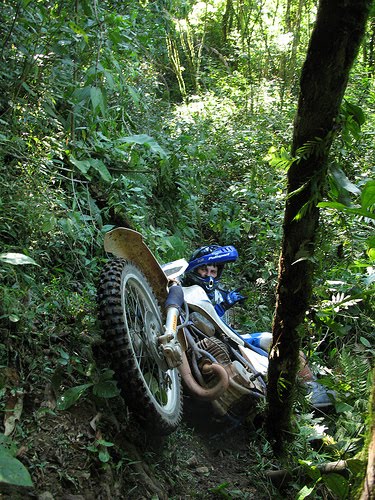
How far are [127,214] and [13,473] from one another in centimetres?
334

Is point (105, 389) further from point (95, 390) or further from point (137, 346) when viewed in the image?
point (137, 346)

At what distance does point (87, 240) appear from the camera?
13.1 feet

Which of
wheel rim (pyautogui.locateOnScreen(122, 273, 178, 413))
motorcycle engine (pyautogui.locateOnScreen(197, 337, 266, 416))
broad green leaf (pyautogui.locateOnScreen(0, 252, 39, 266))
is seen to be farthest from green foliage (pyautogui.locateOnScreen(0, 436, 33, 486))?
motorcycle engine (pyautogui.locateOnScreen(197, 337, 266, 416))

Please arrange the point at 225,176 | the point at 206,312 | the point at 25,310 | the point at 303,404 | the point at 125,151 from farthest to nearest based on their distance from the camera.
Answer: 1. the point at 225,176
2. the point at 125,151
3. the point at 206,312
4. the point at 303,404
5. the point at 25,310

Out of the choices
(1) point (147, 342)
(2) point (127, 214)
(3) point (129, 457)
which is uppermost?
(2) point (127, 214)

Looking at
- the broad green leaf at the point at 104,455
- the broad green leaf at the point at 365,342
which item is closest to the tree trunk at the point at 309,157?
the broad green leaf at the point at 104,455

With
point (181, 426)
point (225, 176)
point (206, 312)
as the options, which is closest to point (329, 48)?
point (206, 312)

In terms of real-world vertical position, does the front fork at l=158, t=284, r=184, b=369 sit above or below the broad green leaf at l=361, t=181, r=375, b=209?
below

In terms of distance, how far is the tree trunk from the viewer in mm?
2090

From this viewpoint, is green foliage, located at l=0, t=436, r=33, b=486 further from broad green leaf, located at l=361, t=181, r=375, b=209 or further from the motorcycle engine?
the motorcycle engine

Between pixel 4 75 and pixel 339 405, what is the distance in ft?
10.5

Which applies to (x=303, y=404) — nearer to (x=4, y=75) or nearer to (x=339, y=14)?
(x=339, y=14)

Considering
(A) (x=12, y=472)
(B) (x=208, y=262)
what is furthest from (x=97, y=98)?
(A) (x=12, y=472)

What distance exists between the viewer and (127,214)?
16.0ft
